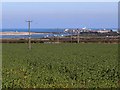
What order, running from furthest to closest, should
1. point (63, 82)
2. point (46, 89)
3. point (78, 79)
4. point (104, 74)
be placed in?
1. point (104, 74)
2. point (78, 79)
3. point (63, 82)
4. point (46, 89)

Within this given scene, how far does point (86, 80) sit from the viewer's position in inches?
846

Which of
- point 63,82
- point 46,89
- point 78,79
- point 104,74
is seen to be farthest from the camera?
point 104,74

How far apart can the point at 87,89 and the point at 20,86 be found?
11.3 feet

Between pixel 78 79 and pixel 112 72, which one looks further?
pixel 112 72

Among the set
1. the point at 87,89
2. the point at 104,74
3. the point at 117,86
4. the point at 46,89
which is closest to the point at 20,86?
the point at 46,89

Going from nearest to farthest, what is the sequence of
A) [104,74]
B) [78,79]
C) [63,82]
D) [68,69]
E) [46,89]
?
[46,89] < [63,82] < [78,79] < [104,74] < [68,69]

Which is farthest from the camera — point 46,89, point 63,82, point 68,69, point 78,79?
point 68,69

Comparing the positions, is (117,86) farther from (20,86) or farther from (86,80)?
(20,86)

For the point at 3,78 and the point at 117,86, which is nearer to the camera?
the point at 117,86

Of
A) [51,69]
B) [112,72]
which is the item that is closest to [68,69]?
[51,69]

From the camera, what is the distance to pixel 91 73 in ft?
78.5

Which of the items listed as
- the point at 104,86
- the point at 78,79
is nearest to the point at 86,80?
the point at 78,79

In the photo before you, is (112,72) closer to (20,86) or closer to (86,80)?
(86,80)

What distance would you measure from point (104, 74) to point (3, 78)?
648cm
